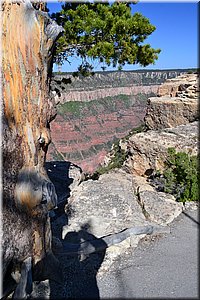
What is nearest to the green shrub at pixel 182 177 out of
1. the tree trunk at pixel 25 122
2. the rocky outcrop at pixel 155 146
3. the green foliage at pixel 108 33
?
the rocky outcrop at pixel 155 146

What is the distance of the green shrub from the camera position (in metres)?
6.10

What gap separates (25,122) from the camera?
3.17 m

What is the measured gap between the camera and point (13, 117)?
3.07 m

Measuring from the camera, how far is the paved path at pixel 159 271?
11.9 feet

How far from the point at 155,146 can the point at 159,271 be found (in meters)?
3.33

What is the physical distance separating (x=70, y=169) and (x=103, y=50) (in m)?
3.06

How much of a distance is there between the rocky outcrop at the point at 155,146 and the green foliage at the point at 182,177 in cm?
33

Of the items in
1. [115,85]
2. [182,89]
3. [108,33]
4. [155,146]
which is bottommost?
[155,146]

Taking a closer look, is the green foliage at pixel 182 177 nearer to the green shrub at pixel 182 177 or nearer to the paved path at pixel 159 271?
the green shrub at pixel 182 177

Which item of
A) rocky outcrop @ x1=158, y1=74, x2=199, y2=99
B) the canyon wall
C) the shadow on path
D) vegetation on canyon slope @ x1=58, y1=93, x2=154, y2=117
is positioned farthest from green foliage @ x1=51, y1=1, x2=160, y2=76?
vegetation on canyon slope @ x1=58, y1=93, x2=154, y2=117

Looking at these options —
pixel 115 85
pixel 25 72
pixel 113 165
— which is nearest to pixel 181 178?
pixel 113 165

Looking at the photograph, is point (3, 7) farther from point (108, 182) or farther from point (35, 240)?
point (108, 182)

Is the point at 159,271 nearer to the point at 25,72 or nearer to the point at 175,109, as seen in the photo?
the point at 25,72

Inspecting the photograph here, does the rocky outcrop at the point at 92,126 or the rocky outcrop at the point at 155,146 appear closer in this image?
the rocky outcrop at the point at 155,146
